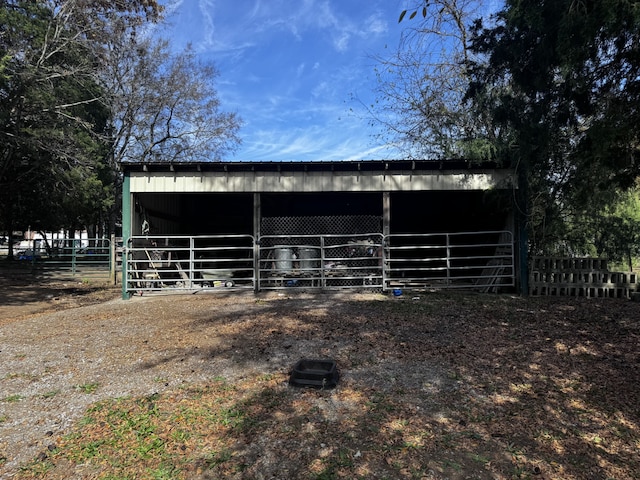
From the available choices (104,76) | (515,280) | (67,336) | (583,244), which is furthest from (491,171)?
(104,76)

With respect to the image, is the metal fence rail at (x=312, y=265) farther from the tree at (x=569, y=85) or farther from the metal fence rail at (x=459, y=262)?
the tree at (x=569, y=85)

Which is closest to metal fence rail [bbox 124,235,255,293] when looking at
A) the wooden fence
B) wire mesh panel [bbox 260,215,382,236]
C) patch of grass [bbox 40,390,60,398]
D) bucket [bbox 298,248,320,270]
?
wire mesh panel [bbox 260,215,382,236]

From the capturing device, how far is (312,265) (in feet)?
38.5

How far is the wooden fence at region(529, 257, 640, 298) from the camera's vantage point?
9.26 m

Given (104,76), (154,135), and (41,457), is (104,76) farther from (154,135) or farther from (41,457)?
(41,457)

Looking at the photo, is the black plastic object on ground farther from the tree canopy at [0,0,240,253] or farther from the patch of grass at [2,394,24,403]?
the tree canopy at [0,0,240,253]

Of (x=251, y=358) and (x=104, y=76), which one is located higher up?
(x=104, y=76)

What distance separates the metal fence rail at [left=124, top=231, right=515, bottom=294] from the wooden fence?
626 mm

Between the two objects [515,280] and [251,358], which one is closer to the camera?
[251,358]

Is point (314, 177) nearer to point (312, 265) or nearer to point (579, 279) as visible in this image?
point (312, 265)

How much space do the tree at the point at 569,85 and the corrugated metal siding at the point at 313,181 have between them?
1116 millimetres

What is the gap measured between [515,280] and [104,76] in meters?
21.5

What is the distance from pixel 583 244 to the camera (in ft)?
35.9

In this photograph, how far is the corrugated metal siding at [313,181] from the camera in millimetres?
9945
